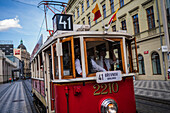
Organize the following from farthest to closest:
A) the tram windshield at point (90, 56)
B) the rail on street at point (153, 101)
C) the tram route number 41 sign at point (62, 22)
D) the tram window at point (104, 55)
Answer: the rail on street at point (153, 101)
the tram route number 41 sign at point (62, 22)
the tram window at point (104, 55)
the tram windshield at point (90, 56)

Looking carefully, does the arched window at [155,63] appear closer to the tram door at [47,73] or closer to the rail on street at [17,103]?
the rail on street at [17,103]

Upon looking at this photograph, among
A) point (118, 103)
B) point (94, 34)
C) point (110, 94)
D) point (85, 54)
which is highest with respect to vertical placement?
point (94, 34)

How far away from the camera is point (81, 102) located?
10.4 feet

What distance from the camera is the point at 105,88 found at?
3.36 m

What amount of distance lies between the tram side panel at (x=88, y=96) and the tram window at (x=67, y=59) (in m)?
0.30

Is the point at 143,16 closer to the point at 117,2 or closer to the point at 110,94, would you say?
the point at 117,2

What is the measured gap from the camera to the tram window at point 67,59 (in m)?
3.36

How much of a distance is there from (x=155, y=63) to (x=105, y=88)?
48.3 feet

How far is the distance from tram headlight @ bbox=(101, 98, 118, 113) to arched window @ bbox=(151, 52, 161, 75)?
47.7ft

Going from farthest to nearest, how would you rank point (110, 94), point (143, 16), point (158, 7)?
point (143, 16), point (158, 7), point (110, 94)

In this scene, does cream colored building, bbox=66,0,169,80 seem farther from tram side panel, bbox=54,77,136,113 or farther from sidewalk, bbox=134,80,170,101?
tram side panel, bbox=54,77,136,113

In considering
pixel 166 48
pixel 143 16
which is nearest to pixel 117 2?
pixel 143 16

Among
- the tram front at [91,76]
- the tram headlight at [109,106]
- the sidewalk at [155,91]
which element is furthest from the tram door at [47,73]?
the sidewalk at [155,91]

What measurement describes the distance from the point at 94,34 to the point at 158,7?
586 inches
